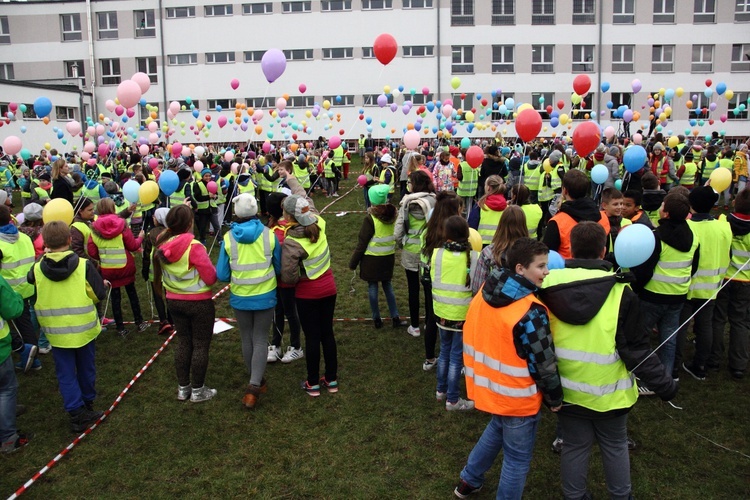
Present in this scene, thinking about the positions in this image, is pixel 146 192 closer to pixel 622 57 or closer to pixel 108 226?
pixel 108 226

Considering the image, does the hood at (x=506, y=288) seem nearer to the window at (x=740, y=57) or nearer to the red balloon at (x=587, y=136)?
the red balloon at (x=587, y=136)

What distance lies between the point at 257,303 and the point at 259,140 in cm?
2968

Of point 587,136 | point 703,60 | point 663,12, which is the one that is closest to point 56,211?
point 587,136

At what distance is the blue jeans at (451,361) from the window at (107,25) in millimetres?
37755

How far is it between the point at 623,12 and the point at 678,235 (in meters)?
33.6

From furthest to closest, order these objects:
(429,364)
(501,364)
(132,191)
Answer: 1. (132,191)
2. (429,364)
3. (501,364)

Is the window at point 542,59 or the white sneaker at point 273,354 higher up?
the window at point 542,59

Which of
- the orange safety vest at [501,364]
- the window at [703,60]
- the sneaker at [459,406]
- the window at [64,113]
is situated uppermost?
the window at [703,60]

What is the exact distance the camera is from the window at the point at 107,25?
1390 inches

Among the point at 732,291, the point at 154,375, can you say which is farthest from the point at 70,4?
the point at 732,291

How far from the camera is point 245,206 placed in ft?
15.8

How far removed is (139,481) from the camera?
407 centimetres

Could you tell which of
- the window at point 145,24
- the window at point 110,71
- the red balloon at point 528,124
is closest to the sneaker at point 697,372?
the red balloon at point 528,124

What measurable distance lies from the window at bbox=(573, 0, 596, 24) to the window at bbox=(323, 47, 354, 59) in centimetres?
1347
